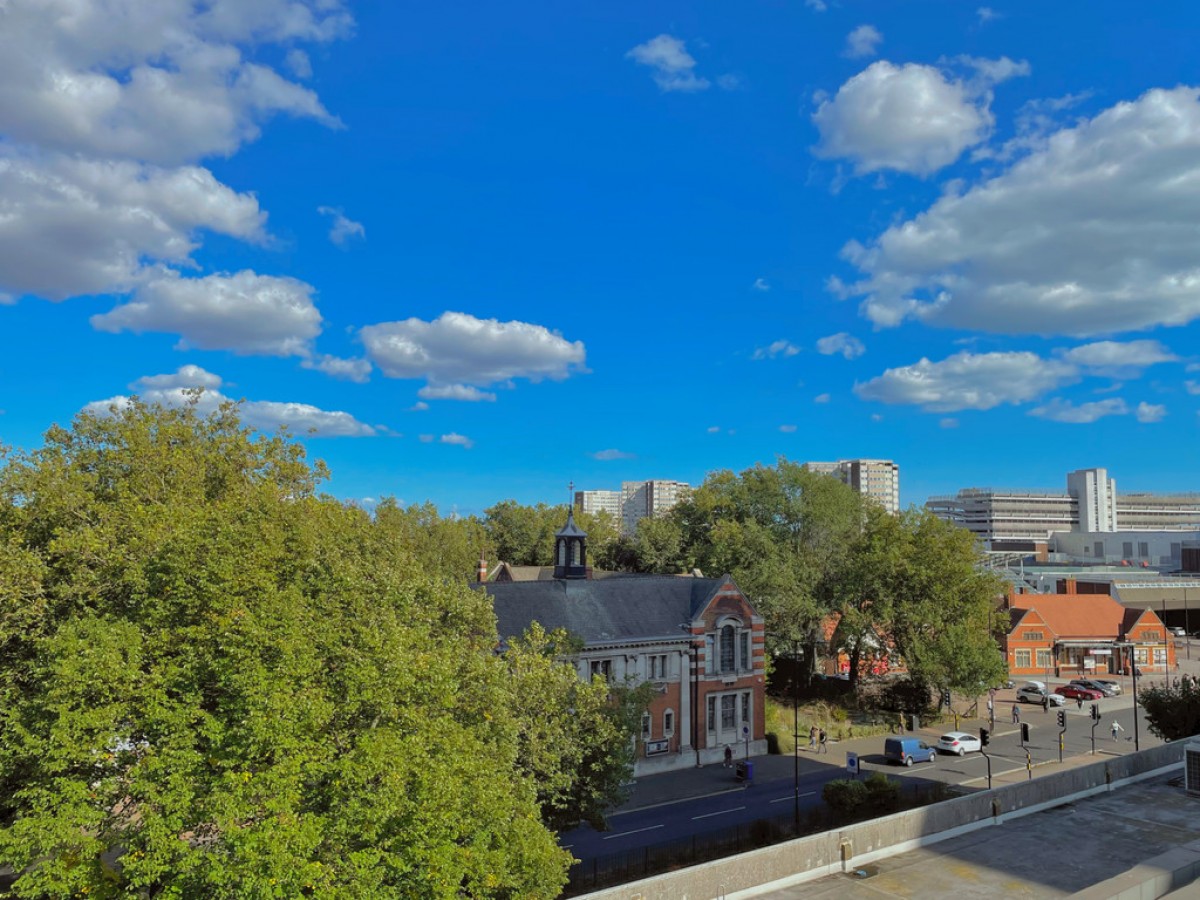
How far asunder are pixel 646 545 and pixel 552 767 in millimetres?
63844

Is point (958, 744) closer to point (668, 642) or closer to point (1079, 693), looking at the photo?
point (668, 642)

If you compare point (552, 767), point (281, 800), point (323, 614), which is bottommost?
point (552, 767)

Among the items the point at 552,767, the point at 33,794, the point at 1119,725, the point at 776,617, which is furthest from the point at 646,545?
the point at 33,794

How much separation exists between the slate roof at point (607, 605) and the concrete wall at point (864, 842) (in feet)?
68.7

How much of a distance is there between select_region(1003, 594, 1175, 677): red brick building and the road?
51.3ft

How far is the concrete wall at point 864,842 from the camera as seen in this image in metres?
21.5

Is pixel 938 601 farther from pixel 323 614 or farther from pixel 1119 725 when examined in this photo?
pixel 323 614

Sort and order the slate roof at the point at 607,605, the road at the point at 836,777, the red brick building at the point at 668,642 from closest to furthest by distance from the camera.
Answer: the road at the point at 836,777 < the slate roof at the point at 607,605 < the red brick building at the point at 668,642

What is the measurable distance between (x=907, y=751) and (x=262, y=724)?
41.4 metres

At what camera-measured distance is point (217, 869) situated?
49.3 feet

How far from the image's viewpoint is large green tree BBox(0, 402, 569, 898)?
53.2 ft

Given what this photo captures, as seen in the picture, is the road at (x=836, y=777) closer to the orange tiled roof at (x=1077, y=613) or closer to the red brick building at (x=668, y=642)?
the red brick building at (x=668, y=642)

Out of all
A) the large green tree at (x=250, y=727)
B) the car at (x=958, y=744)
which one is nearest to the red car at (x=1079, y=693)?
the car at (x=958, y=744)

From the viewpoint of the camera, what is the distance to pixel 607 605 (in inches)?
1860
